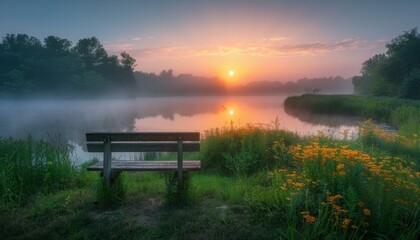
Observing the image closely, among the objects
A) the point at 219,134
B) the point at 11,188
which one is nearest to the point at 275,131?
the point at 219,134

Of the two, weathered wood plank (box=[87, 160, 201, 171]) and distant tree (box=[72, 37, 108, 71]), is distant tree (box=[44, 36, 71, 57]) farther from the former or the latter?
weathered wood plank (box=[87, 160, 201, 171])

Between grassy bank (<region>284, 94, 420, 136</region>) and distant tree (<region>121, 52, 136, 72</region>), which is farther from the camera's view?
distant tree (<region>121, 52, 136, 72</region>)

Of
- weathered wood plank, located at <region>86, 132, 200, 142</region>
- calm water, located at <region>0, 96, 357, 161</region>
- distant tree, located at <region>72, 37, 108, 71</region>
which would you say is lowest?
calm water, located at <region>0, 96, 357, 161</region>

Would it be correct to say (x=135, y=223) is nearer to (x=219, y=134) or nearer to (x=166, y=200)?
(x=166, y=200)

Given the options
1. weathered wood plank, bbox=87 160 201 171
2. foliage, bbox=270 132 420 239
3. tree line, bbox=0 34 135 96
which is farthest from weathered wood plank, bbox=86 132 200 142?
tree line, bbox=0 34 135 96

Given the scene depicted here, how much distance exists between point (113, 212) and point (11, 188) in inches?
115

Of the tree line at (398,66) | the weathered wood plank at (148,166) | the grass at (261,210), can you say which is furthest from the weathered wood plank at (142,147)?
the tree line at (398,66)

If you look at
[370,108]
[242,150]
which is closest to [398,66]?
[370,108]

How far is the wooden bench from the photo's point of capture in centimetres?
608

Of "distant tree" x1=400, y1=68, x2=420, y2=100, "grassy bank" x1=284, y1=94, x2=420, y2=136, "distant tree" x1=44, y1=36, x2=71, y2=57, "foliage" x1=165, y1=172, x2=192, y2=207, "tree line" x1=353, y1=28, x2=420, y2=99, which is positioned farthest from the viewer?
"distant tree" x1=44, y1=36, x2=71, y2=57

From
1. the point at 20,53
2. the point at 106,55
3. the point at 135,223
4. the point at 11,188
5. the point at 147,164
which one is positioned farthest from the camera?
the point at 106,55

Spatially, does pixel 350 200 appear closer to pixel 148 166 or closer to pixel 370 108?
pixel 148 166

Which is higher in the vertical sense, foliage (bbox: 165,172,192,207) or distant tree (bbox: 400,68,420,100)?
distant tree (bbox: 400,68,420,100)

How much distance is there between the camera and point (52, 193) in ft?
24.2
